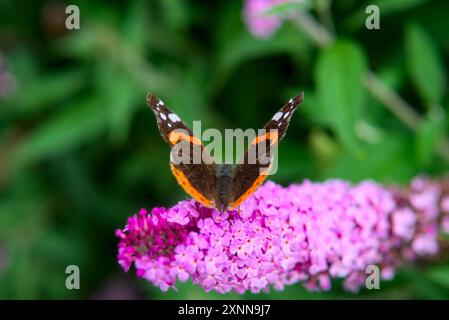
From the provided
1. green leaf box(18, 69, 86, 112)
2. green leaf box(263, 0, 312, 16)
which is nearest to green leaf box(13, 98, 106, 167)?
green leaf box(18, 69, 86, 112)

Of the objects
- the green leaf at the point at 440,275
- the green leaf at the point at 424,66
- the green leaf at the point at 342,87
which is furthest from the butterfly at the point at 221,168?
the green leaf at the point at 424,66

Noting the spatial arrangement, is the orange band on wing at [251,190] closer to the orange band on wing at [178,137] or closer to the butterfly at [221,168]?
the butterfly at [221,168]

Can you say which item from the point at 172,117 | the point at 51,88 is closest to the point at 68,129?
the point at 51,88

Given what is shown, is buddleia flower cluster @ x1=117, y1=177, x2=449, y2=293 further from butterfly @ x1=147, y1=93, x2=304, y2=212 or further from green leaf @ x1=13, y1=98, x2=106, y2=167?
green leaf @ x1=13, y1=98, x2=106, y2=167

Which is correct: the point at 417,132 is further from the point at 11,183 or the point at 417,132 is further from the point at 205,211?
the point at 11,183

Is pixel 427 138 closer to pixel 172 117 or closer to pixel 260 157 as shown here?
pixel 260 157

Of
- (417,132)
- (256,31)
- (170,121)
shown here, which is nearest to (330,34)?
(256,31)
